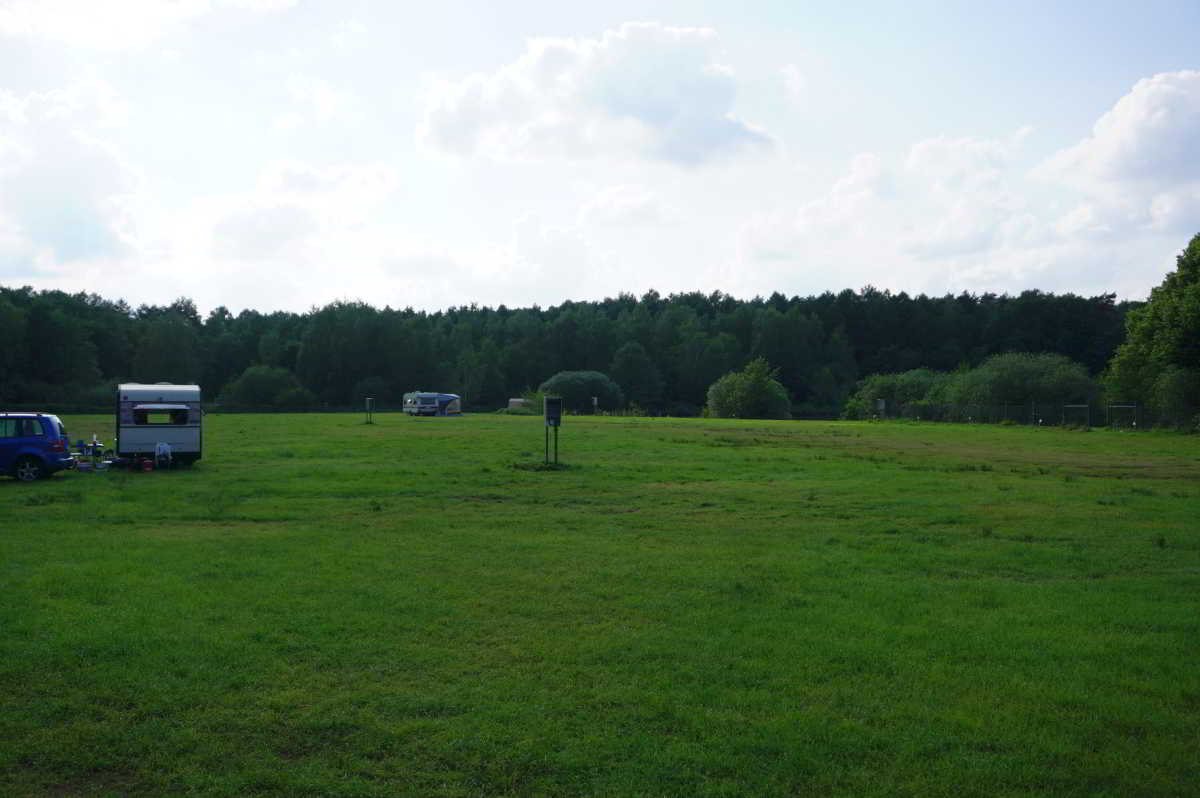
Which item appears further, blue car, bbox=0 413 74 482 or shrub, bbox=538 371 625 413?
shrub, bbox=538 371 625 413

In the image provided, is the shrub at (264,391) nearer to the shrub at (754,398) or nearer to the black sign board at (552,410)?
the shrub at (754,398)

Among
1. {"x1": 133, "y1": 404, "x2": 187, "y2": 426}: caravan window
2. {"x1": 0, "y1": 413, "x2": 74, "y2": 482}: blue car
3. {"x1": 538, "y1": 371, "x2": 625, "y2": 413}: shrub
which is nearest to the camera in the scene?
{"x1": 0, "y1": 413, "x2": 74, "y2": 482}: blue car

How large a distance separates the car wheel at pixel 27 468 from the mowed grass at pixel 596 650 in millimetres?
5852

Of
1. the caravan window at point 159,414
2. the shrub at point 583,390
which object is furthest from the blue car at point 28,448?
the shrub at point 583,390

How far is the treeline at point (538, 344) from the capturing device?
387 ft

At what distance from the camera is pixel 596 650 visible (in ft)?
27.3

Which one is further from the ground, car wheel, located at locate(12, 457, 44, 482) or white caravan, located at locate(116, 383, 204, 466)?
white caravan, located at locate(116, 383, 204, 466)

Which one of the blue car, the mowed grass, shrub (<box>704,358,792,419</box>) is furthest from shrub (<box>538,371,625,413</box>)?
the mowed grass

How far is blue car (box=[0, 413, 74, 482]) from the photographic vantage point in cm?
2311

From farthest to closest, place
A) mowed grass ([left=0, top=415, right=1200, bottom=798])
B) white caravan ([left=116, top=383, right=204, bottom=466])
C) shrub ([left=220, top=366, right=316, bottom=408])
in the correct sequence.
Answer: shrub ([left=220, top=366, right=316, bottom=408]) < white caravan ([left=116, top=383, right=204, bottom=466]) < mowed grass ([left=0, top=415, right=1200, bottom=798])

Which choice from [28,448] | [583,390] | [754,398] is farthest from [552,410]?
[583,390]

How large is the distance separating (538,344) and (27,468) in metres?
129

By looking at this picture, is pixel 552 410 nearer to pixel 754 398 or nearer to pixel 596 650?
pixel 596 650

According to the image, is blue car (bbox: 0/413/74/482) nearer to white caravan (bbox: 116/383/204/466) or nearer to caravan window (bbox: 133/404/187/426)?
white caravan (bbox: 116/383/204/466)
